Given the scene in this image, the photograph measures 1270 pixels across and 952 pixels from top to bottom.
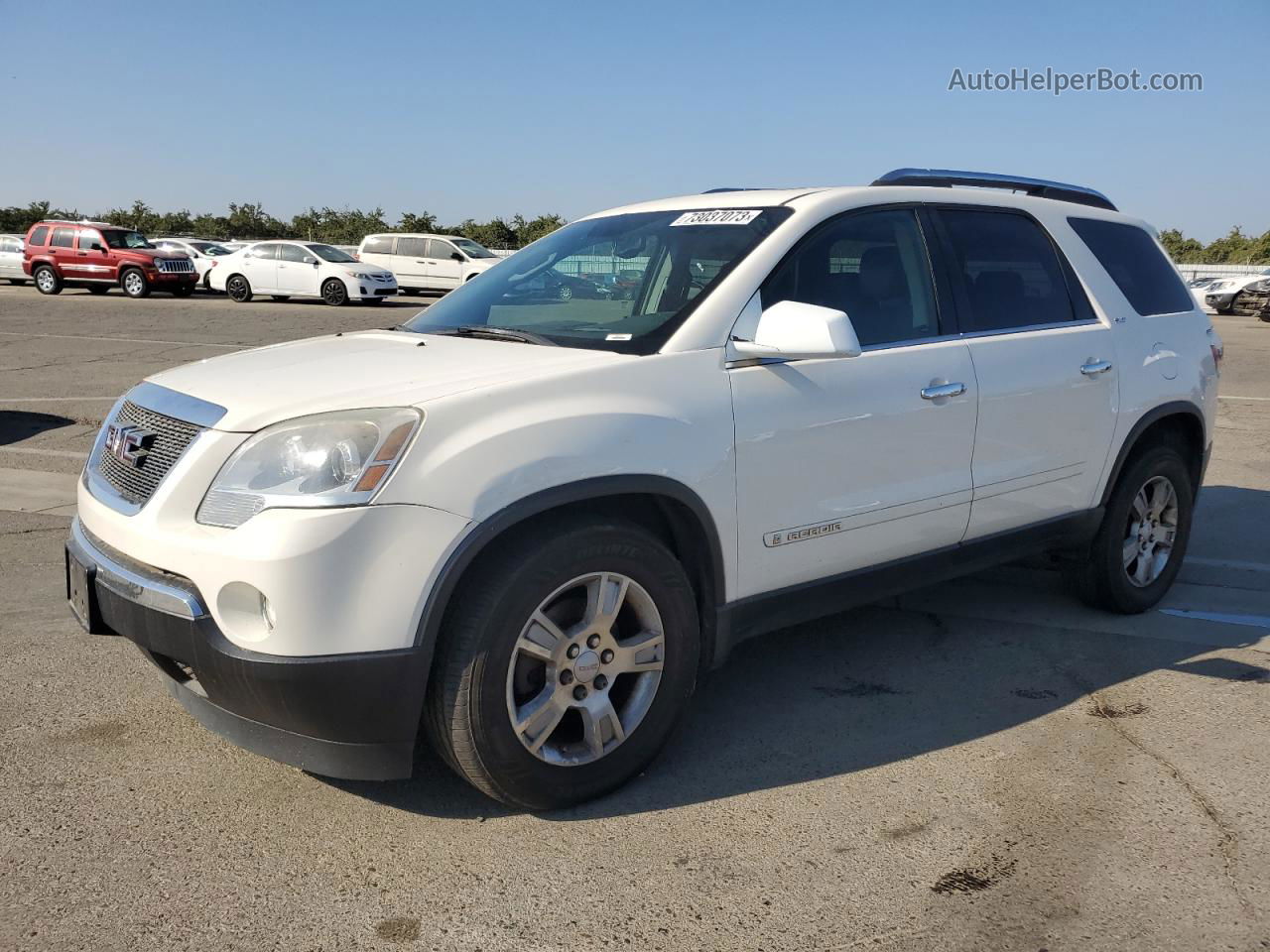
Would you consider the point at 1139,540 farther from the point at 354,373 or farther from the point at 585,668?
the point at 354,373

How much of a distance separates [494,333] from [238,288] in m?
26.3

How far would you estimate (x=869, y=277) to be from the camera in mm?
3902

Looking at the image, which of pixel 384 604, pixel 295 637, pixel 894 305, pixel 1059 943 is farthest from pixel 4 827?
pixel 894 305

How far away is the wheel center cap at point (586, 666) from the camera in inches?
122

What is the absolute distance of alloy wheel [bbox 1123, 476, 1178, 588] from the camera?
16.2ft

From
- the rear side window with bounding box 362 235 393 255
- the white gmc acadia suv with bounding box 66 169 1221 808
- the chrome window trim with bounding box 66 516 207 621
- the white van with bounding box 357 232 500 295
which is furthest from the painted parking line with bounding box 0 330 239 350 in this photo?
the rear side window with bounding box 362 235 393 255

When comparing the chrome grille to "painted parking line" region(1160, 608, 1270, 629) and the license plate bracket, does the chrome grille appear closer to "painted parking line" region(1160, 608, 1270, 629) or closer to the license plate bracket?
the license plate bracket

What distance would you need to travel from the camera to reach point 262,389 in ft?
10.0

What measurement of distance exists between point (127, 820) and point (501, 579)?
1258 millimetres

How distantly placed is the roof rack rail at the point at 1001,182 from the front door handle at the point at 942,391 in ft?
3.07

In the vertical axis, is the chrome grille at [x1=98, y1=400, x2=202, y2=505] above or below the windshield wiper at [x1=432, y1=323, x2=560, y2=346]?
below

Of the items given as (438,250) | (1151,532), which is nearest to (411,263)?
(438,250)

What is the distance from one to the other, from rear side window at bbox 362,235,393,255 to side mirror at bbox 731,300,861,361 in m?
29.7

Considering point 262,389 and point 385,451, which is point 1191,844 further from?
point 262,389
